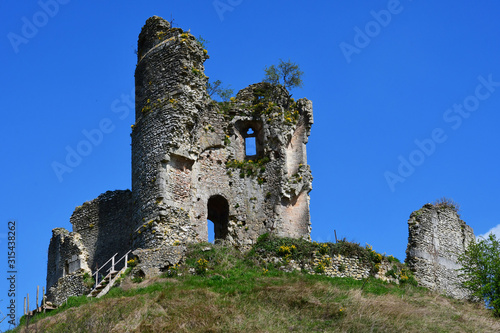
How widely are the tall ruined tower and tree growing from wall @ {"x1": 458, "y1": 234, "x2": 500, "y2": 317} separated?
263 inches

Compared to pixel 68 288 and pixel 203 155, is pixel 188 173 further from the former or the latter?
pixel 68 288

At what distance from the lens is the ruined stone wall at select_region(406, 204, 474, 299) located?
31253mm

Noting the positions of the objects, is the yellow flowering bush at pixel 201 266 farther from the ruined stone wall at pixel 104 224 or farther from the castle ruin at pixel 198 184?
the ruined stone wall at pixel 104 224

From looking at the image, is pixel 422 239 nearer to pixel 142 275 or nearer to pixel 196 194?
pixel 196 194

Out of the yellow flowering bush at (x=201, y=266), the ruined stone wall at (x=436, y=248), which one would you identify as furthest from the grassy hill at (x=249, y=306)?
the ruined stone wall at (x=436, y=248)

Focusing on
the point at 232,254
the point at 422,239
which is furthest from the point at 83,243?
the point at 422,239

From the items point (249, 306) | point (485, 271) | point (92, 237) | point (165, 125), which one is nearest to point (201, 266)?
point (249, 306)

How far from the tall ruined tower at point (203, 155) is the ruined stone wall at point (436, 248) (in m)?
4.59

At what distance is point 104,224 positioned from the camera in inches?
1266

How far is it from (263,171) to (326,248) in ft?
17.4

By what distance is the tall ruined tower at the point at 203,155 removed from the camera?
29.0m

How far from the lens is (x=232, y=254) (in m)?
28.3

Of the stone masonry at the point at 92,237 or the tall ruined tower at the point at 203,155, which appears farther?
the stone masonry at the point at 92,237

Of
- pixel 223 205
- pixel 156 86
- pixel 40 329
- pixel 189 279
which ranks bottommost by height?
pixel 40 329
